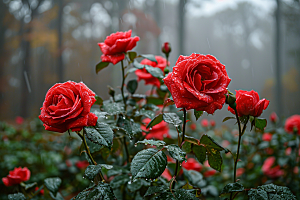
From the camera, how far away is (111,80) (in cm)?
599

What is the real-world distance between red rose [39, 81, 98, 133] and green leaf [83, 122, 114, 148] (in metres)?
0.02

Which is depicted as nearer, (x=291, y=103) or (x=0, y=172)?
(x=0, y=172)

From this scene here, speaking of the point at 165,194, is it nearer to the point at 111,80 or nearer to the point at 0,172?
the point at 0,172

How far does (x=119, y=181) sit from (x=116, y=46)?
0.35 meters

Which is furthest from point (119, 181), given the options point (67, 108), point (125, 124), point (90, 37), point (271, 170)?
point (90, 37)

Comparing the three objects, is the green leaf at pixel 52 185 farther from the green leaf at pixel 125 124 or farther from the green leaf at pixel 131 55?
the green leaf at pixel 131 55

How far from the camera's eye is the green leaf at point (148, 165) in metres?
0.33

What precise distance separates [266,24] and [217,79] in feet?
24.1

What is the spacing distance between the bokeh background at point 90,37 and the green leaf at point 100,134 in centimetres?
425

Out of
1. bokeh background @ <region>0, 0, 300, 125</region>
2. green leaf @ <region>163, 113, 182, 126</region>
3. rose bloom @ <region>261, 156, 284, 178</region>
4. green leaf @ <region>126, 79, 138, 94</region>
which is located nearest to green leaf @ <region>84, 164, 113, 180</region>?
green leaf @ <region>163, 113, 182, 126</region>

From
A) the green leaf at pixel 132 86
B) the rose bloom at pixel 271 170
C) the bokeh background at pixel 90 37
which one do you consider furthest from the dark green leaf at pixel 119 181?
the bokeh background at pixel 90 37

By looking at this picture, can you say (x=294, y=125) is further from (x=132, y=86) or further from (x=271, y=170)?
(x=132, y=86)

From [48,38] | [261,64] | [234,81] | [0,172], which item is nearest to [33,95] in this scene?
[48,38]

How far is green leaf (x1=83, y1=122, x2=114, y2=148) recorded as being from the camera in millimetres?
361
